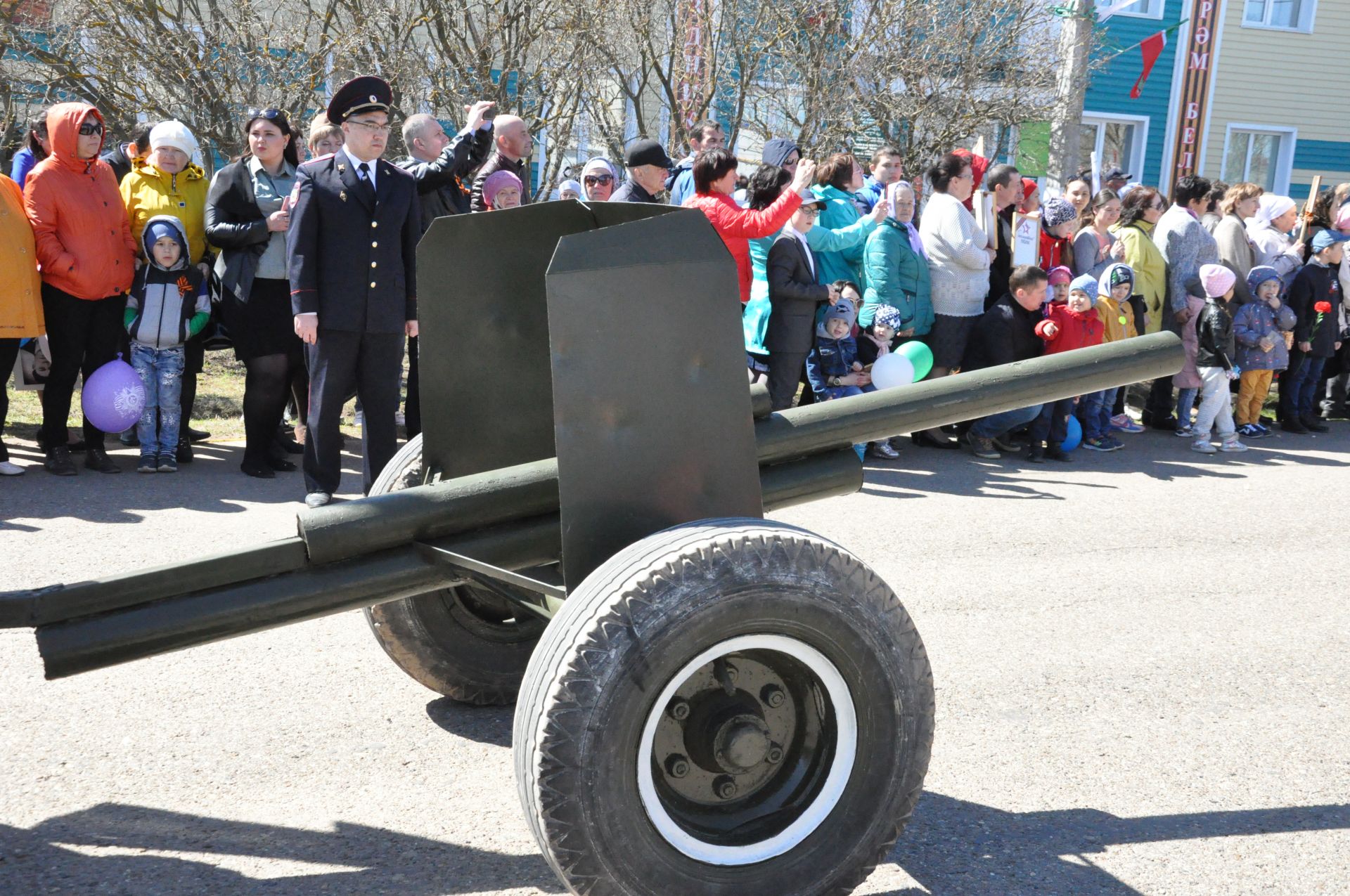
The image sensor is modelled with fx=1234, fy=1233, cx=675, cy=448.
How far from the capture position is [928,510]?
22.7ft

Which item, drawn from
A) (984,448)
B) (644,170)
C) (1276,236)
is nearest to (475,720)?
(644,170)

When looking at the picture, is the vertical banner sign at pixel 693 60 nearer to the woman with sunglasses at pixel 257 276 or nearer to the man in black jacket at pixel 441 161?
the man in black jacket at pixel 441 161

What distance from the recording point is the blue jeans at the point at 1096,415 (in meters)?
9.00

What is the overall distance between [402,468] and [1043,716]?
7.36ft

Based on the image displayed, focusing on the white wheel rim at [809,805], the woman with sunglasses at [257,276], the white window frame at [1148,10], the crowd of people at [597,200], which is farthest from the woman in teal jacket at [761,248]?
the white window frame at [1148,10]

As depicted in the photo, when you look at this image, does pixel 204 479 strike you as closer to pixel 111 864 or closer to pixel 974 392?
pixel 111 864

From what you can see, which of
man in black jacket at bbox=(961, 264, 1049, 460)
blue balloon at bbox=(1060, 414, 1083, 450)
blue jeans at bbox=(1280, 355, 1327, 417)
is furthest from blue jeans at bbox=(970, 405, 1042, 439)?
blue jeans at bbox=(1280, 355, 1327, 417)

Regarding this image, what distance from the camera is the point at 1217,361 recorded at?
935 centimetres

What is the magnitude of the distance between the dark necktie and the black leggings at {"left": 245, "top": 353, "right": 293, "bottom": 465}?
1518mm

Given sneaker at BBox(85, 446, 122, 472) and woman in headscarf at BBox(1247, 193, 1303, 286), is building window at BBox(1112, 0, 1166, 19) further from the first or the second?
sneaker at BBox(85, 446, 122, 472)

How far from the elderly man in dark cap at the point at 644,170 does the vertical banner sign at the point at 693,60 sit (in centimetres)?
664

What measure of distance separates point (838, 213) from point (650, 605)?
6497 mm

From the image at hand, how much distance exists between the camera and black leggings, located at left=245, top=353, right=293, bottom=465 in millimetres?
7105

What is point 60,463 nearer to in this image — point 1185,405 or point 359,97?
point 359,97
